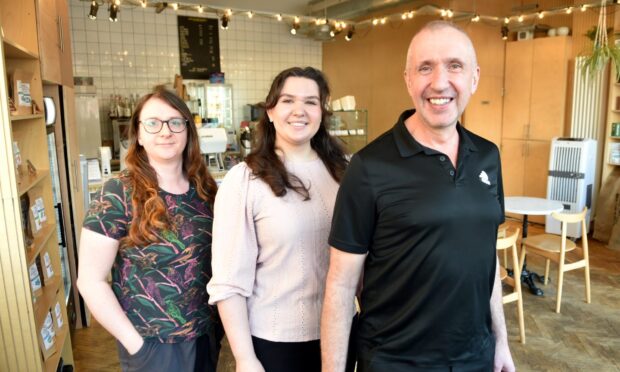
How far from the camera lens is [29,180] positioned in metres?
2.23

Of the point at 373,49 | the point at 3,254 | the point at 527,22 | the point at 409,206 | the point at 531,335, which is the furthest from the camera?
the point at 373,49

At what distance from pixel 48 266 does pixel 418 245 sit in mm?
2247

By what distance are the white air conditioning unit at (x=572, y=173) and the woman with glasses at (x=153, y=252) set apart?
5.31 meters

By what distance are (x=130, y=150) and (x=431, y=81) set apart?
1.03 metres

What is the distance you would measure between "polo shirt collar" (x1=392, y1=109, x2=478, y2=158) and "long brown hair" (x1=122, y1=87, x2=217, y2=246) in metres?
0.73

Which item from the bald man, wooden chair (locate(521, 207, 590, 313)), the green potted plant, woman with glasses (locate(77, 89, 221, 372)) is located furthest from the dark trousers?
the green potted plant

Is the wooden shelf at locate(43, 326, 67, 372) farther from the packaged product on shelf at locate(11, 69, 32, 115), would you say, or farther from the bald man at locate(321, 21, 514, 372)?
the bald man at locate(321, 21, 514, 372)

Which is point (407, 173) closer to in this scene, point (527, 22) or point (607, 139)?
point (607, 139)

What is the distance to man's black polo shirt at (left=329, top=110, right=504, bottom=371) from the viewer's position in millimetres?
1170

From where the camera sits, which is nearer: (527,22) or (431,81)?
(431,81)

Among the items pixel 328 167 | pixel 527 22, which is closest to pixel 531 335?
pixel 328 167

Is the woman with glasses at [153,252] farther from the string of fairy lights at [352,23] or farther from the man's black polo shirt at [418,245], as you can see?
the string of fairy lights at [352,23]

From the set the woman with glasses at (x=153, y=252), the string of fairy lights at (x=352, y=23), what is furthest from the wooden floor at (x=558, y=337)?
the string of fairy lights at (x=352, y=23)

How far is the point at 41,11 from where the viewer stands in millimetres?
2488
